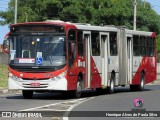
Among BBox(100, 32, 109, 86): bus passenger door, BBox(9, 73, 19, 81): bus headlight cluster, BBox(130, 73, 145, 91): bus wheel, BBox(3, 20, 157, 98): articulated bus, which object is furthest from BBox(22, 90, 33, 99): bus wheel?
BBox(130, 73, 145, 91): bus wheel

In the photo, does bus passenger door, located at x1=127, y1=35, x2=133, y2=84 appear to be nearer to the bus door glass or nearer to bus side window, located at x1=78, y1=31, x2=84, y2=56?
the bus door glass

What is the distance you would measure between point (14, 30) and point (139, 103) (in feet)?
42.6

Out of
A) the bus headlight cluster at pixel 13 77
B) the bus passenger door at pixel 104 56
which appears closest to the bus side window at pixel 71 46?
the bus headlight cluster at pixel 13 77

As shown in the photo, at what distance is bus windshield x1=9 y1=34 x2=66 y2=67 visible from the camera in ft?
78.0

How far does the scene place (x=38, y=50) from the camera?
23891 millimetres

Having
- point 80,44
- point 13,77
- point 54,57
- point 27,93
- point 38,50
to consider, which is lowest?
point 27,93

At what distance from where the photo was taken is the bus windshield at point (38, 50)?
2377cm

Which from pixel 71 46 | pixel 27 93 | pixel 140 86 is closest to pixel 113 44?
pixel 140 86

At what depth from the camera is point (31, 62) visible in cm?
2388

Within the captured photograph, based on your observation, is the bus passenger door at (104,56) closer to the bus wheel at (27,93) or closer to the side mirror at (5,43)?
the bus wheel at (27,93)

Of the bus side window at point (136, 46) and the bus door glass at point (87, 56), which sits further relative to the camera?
the bus side window at point (136, 46)

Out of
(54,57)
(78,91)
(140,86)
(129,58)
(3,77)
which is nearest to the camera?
(54,57)

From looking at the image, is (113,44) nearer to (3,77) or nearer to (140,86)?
(140,86)

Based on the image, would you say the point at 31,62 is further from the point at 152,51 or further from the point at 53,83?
the point at 152,51
